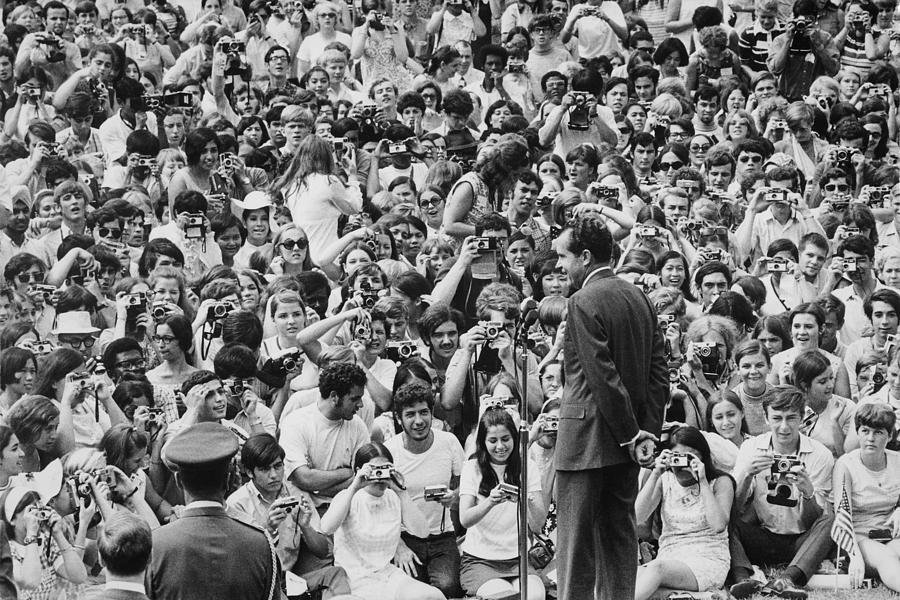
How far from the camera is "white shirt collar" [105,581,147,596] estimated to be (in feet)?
16.8

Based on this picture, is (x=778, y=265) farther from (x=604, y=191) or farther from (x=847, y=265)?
(x=604, y=191)

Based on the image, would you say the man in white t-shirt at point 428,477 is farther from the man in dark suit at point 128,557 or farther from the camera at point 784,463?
the man in dark suit at point 128,557

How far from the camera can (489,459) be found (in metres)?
8.38

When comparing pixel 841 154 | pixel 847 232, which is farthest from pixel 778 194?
pixel 841 154

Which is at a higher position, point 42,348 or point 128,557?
point 128,557

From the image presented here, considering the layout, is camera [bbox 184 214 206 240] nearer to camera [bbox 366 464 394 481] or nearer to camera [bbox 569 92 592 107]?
camera [bbox 569 92 592 107]

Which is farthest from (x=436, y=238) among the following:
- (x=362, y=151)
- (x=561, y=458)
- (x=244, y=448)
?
(x=561, y=458)

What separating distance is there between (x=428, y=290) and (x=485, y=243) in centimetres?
43

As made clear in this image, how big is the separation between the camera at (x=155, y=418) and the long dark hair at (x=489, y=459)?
1.61 metres

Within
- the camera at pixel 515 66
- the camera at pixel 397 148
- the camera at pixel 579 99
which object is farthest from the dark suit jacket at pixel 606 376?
the camera at pixel 515 66

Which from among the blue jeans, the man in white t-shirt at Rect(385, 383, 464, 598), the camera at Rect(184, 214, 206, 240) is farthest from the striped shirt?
the blue jeans

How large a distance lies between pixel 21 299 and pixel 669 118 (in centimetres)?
517

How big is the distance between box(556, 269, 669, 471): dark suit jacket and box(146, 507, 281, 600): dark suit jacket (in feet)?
5.55

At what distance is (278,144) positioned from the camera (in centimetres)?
1278
